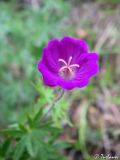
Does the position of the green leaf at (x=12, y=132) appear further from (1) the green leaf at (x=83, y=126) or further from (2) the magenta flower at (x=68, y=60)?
(1) the green leaf at (x=83, y=126)

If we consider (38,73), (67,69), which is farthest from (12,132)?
(38,73)

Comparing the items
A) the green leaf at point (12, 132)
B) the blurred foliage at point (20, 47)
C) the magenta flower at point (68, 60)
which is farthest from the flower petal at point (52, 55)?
the blurred foliage at point (20, 47)

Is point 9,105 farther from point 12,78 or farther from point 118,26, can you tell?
point 118,26

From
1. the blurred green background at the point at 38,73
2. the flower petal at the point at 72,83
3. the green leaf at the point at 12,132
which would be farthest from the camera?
the blurred green background at the point at 38,73

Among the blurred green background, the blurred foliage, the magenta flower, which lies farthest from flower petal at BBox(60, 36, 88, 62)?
the blurred foliage

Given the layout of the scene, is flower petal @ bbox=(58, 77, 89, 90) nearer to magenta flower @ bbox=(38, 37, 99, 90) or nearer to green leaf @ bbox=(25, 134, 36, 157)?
magenta flower @ bbox=(38, 37, 99, 90)

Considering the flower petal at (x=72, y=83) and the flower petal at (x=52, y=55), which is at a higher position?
the flower petal at (x=52, y=55)

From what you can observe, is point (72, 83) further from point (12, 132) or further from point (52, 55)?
point (12, 132)

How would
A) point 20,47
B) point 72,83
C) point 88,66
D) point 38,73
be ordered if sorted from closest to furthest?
point 72,83
point 88,66
point 38,73
point 20,47
